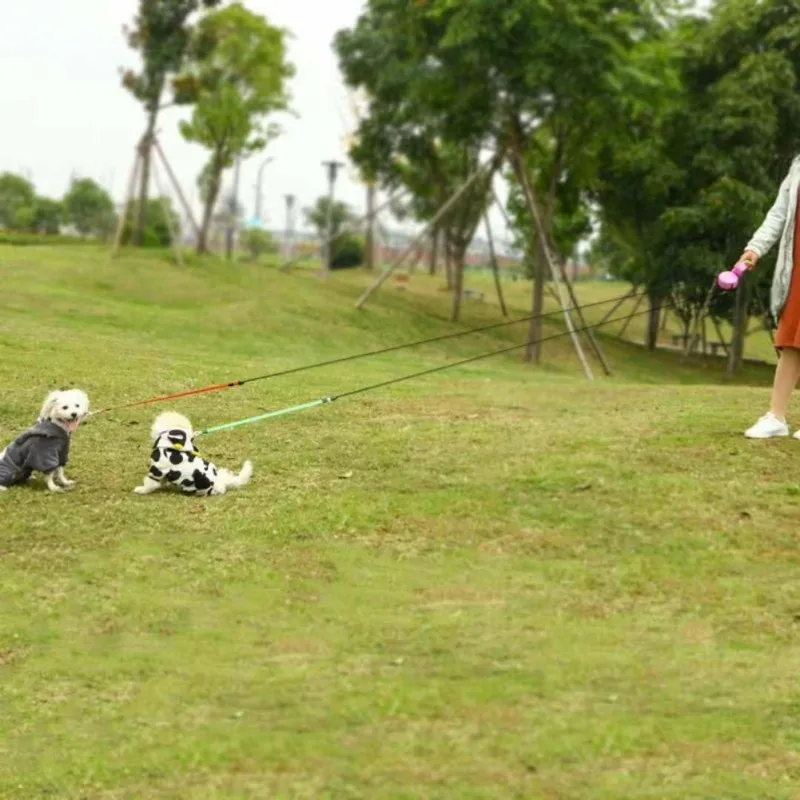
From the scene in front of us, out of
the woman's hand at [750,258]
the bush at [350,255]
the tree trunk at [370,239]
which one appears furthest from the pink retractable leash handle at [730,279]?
the bush at [350,255]

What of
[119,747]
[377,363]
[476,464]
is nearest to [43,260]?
[377,363]

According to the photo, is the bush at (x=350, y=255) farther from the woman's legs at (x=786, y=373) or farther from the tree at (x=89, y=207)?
the woman's legs at (x=786, y=373)

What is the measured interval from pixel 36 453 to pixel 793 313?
420 centimetres

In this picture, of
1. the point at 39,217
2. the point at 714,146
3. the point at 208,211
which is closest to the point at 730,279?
the point at 714,146

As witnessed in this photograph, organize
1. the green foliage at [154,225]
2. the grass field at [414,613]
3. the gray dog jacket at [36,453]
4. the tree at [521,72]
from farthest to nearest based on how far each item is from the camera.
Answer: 1. the green foliage at [154,225]
2. the tree at [521,72]
3. the gray dog jacket at [36,453]
4. the grass field at [414,613]

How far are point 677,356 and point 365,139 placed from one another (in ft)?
29.3

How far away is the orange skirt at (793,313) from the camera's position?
6559mm

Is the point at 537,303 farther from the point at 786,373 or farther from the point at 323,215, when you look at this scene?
the point at 323,215

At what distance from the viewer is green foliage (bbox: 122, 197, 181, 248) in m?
26.9

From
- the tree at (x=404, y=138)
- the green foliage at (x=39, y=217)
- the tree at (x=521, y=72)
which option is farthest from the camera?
the green foliage at (x=39, y=217)

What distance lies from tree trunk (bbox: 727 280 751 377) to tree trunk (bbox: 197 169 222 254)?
40.3ft

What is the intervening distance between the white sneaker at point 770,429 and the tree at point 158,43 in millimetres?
19840

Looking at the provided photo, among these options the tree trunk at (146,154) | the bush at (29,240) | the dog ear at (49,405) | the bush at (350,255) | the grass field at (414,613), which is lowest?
the grass field at (414,613)

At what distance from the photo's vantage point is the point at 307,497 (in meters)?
6.25
